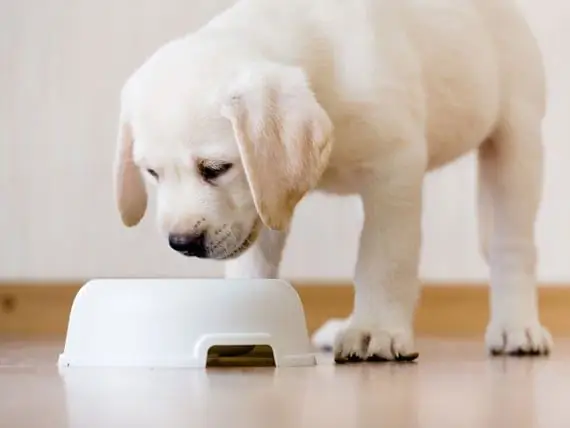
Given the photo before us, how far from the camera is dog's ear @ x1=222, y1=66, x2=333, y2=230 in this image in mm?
1577

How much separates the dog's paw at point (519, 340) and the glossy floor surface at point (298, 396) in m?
0.17

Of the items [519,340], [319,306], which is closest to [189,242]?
[519,340]

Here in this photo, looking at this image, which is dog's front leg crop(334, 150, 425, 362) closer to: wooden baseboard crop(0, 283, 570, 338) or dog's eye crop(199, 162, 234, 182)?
dog's eye crop(199, 162, 234, 182)

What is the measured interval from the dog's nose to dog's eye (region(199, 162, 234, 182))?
0.28ft

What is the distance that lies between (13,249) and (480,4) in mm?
1574

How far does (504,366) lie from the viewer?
165 centimetres

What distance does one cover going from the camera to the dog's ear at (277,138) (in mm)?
1577

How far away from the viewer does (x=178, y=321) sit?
156 centimetres

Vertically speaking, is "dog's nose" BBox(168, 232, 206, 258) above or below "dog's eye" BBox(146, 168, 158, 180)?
below

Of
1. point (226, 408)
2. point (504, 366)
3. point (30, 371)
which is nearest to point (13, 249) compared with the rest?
point (30, 371)

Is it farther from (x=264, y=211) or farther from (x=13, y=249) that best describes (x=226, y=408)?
(x=13, y=249)

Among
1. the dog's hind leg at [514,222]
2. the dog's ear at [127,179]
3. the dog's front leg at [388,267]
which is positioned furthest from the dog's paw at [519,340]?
the dog's ear at [127,179]

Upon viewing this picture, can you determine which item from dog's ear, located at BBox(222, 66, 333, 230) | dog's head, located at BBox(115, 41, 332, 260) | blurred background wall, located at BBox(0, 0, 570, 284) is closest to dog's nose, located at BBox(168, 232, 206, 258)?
dog's head, located at BBox(115, 41, 332, 260)

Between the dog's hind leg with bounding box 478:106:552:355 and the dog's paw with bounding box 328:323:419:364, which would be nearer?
the dog's paw with bounding box 328:323:419:364
